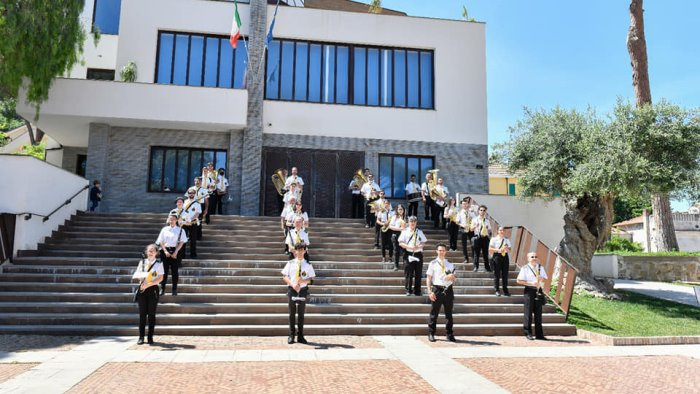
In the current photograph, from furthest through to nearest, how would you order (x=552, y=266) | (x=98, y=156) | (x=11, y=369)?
(x=98, y=156) < (x=552, y=266) < (x=11, y=369)

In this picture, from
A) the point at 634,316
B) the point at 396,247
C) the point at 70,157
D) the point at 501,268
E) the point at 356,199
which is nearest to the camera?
the point at 501,268

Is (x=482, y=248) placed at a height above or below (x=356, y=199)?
below

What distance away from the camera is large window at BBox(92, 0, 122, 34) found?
2366 centimetres

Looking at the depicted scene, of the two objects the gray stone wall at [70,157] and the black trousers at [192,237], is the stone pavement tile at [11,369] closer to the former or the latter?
the black trousers at [192,237]

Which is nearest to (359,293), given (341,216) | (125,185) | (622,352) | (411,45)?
(622,352)

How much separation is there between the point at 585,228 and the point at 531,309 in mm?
6829

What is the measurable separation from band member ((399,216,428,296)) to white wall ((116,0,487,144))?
357 inches

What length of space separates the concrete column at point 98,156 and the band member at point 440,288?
13.6 meters

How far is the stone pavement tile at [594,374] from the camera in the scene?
642 centimetres

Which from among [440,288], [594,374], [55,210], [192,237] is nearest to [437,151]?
[192,237]

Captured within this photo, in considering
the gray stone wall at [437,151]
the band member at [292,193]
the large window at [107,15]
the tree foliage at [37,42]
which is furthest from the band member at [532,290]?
the large window at [107,15]

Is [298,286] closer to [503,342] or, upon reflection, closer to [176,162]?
Result: [503,342]

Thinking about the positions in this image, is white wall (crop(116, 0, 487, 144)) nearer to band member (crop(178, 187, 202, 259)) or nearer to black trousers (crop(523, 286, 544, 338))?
band member (crop(178, 187, 202, 259))

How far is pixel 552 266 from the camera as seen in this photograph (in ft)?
41.4
